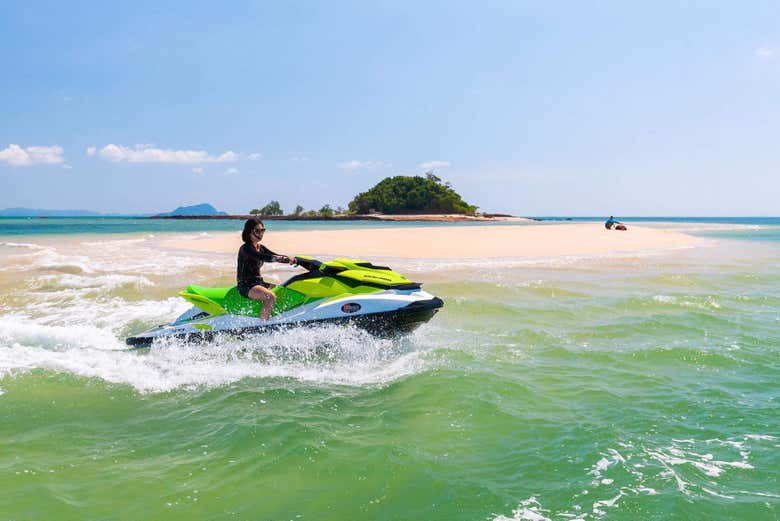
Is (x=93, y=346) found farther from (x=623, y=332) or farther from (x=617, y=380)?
(x=623, y=332)

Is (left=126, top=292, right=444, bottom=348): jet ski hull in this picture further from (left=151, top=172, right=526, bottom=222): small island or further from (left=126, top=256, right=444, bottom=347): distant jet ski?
(left=151, top=172, right=526, bottom=222): small island

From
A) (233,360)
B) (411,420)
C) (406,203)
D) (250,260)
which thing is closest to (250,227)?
(250,260)

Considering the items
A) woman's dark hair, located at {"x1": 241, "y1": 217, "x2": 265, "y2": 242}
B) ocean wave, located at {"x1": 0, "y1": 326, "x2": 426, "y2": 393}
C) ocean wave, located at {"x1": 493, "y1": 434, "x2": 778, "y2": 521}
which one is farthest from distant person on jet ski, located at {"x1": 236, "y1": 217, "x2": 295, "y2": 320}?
ocean wave, located at {"x1": 493, "y1": 434, "x2": 778, "y2": 521}

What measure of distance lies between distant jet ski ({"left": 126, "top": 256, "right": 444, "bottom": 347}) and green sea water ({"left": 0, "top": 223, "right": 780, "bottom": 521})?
0.58ft

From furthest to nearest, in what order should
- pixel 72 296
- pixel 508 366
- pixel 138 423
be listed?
1. pixel 72 296
2. pixel 508 366
3. pixel 138 423

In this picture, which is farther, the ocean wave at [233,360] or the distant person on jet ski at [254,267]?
the distant person on jet ski at [254,267]

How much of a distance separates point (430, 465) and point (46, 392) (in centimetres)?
385

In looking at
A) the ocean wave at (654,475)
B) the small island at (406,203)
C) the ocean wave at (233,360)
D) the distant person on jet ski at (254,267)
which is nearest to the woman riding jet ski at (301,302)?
the distant person on jet ski at (254,267)

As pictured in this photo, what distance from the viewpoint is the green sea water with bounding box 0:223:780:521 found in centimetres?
312

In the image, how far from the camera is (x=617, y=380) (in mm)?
5266

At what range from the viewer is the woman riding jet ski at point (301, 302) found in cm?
614

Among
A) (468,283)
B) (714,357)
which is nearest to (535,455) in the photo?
(714,357)

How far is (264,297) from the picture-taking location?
6.12 m

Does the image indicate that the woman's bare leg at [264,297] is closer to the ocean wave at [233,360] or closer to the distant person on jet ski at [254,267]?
the distant person on jet ski at [254,267]
